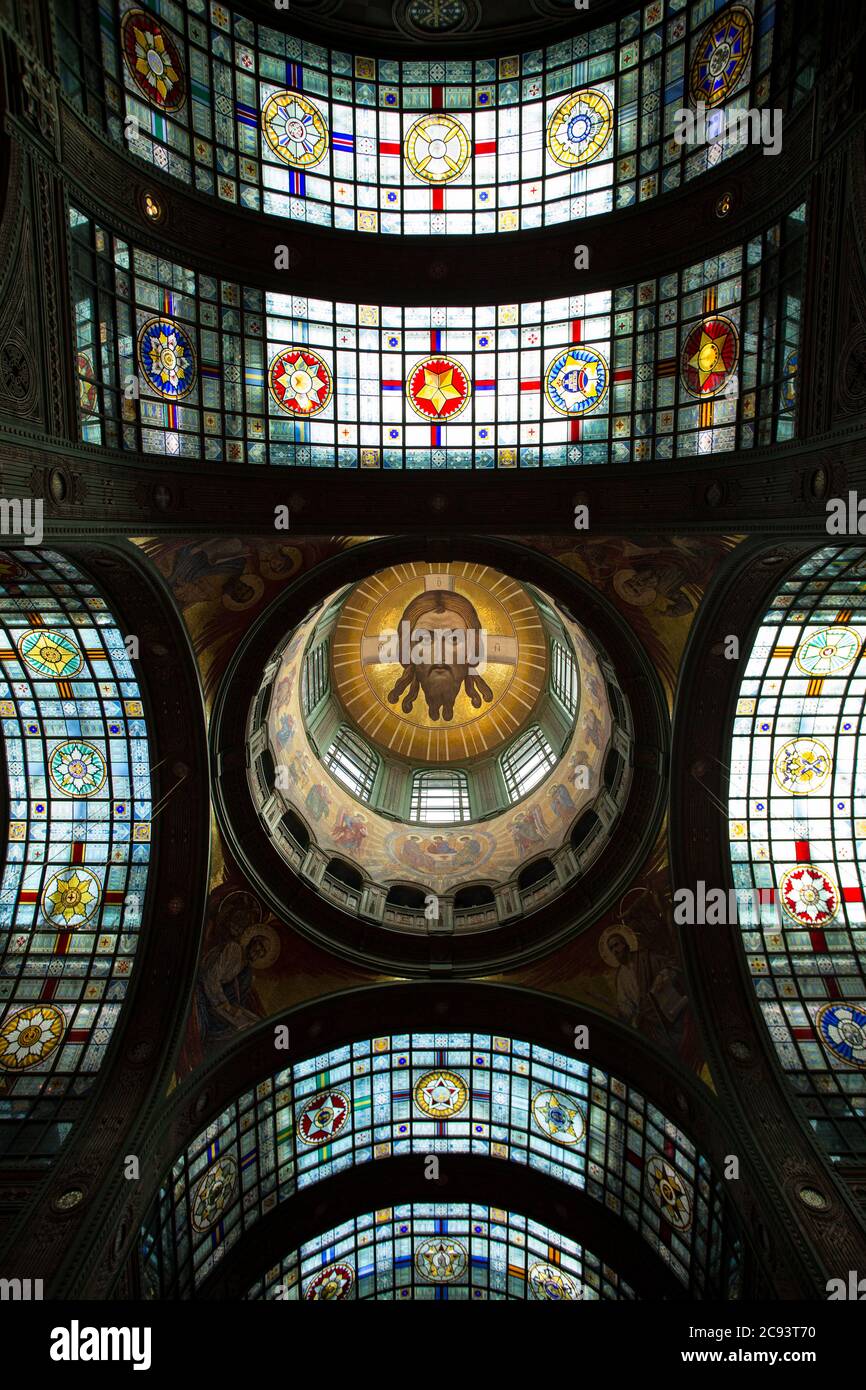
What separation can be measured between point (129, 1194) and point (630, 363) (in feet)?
75.7

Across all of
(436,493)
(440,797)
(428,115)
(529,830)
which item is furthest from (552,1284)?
(428,115)

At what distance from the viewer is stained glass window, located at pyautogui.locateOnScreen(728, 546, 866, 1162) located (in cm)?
2248

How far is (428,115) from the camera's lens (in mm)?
19344

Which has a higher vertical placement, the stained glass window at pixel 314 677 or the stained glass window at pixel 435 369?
the stained glass window at pixel 435 369

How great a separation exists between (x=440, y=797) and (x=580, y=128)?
23.0 metres

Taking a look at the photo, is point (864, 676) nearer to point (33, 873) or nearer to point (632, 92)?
point (632, 92)

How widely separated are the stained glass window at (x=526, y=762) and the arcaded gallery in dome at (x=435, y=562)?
5.33 feet

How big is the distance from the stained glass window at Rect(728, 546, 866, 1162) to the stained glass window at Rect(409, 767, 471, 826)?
1155 centimetres

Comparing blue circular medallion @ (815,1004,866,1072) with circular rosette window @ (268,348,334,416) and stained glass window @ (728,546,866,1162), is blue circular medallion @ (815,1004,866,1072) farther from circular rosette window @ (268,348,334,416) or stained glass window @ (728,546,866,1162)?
circular rosette window @ (268,348,334,416)

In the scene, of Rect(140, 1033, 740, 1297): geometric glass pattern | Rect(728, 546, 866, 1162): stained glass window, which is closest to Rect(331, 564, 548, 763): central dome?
Rect(728, 546, 866, 1162): stained glass window

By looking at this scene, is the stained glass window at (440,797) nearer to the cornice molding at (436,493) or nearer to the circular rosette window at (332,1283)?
the cornice molding at (436,493)

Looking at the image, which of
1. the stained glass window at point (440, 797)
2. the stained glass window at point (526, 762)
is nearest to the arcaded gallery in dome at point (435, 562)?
the stained glass window at point (526, 762)

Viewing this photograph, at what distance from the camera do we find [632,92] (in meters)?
18.3

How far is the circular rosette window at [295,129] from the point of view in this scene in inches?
740
